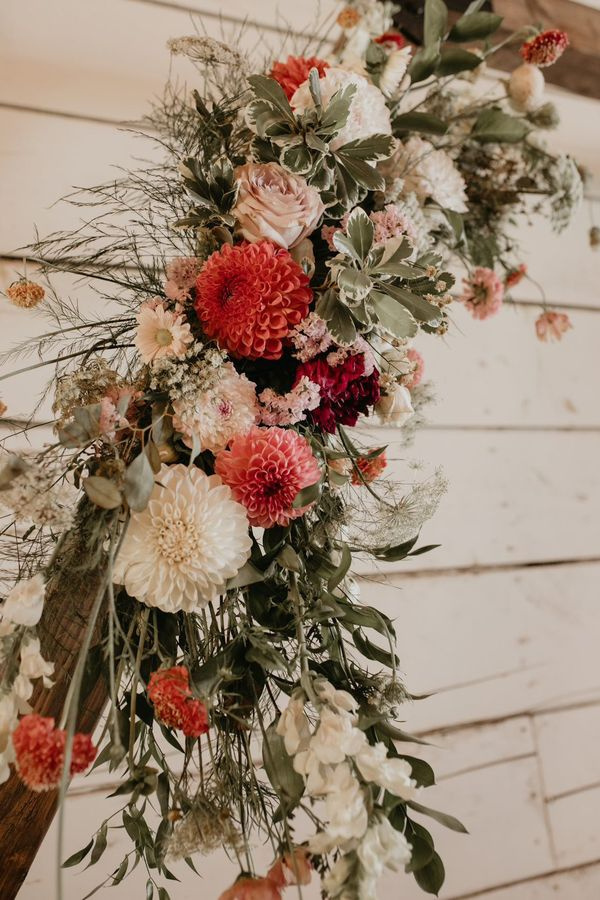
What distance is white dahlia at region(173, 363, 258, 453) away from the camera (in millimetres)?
588

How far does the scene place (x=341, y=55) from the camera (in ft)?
2.97

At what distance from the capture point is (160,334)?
0.62 m

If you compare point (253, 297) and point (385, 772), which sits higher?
point (253, 297)

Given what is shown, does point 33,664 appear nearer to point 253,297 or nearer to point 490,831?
point 253,297

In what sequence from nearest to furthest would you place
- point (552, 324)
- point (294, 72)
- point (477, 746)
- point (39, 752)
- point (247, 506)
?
point (39, 752) < point (247, 506) < point (294, 72) < point (552, 324) < point (477, 746)

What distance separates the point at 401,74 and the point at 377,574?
0.64 m

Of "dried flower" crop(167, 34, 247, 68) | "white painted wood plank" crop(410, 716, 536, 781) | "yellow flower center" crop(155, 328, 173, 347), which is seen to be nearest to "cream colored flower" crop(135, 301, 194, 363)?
"yellow flower center" crop(155, 328, 173, 347)

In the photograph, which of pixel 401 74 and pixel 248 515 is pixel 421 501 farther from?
pixel 401 74

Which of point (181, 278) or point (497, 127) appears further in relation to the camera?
point (497, 127)

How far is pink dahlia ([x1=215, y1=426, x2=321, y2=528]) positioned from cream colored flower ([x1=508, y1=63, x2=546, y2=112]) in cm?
62

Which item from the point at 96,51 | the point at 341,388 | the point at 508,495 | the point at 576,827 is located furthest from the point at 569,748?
the point at 96,51

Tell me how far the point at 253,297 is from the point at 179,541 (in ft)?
0.70

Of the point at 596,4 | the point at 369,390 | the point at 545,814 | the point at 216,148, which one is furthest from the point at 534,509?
the point at 596,4

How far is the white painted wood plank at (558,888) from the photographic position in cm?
113
